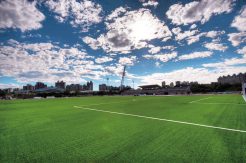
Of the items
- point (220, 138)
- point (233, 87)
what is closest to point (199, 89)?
point (233, 87)

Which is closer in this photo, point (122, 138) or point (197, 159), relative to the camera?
point (197, 159)

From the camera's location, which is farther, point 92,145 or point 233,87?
point 233,87

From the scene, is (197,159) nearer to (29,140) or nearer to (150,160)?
(150,160)

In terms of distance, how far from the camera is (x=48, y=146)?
474 centimetres

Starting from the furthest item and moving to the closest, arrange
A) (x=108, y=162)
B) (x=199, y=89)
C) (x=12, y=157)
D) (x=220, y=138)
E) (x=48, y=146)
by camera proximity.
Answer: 1. (x=199, y=89)
2. (x=220, y=138)
3. (x=48, y=146)
4. (x=12, y=157)
5. (x=108, y=162)

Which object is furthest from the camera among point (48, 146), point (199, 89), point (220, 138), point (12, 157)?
point (199, 89)

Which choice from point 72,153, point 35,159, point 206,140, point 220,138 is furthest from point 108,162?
point 220,138

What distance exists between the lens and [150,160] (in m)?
3.60

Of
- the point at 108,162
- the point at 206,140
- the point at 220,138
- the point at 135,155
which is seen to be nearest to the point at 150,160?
the point at 135,155

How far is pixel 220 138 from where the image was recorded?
202 inches

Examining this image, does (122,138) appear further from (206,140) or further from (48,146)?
(206,140)

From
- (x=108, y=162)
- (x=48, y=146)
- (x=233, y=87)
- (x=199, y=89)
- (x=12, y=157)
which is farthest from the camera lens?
(x=199, y=89)

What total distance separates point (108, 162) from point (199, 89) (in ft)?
399

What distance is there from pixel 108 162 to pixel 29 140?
332 centimetres
